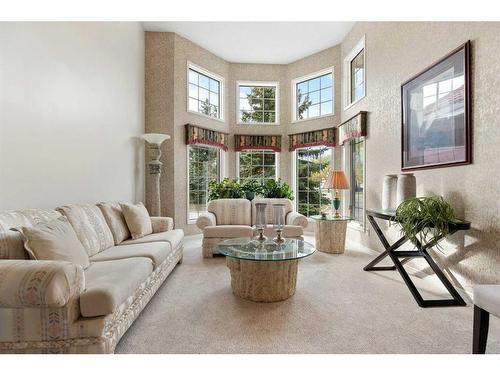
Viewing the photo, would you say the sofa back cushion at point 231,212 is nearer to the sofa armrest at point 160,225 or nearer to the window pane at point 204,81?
the sofa armrest at point 160,225

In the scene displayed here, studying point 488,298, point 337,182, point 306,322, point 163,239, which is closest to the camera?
point 488,298

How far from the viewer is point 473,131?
2.46m

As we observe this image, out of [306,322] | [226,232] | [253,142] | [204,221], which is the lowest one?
[306,322]

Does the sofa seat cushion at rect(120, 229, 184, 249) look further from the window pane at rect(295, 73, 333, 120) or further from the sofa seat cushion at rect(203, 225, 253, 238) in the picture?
the window pane at rect(295, 73, 333, 120)

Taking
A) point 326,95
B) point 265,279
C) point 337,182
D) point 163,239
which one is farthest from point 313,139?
point 265,279

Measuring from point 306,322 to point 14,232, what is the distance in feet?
6.68

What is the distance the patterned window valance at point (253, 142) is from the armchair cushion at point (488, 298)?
15.5 feet

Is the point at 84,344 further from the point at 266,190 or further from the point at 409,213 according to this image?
the point at 266,190

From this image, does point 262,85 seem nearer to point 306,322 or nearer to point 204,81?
point 204,81

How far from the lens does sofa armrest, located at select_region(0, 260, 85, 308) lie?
140 centimetres

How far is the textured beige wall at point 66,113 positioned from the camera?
7.34 ft
